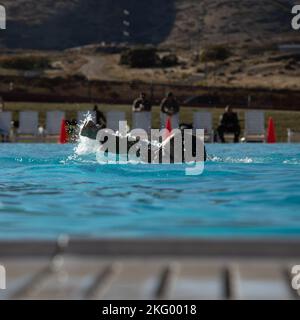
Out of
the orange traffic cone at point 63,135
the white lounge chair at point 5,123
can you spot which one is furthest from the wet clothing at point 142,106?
the white lounge chair at point 5,123

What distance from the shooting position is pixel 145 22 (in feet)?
355

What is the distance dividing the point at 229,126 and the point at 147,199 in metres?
11.8

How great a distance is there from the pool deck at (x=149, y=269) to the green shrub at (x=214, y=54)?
72.1 metres

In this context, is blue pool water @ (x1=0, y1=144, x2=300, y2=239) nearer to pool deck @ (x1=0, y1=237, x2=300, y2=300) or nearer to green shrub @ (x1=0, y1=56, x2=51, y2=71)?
pool deck @ (x1=0, y1=237, x2=300, y2=300)

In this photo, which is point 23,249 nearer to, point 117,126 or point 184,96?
point 117,126

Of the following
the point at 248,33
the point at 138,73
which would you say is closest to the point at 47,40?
the point at 248,33

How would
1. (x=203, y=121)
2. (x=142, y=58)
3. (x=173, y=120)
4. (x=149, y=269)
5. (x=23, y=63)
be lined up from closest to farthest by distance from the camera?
(x=149, y=269) → (x=173, y=120) → (x=203, y=121) → (x=23, y=63) → (x=142, y=58)

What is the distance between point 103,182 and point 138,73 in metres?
63.4

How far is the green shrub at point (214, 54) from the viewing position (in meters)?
75.7

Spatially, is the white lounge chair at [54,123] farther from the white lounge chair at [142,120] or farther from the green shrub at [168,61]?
the green shrub at [168,61]

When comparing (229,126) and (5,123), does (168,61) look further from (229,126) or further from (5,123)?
(229,126)

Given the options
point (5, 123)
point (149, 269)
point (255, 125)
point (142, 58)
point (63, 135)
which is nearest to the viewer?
point (149, 269)

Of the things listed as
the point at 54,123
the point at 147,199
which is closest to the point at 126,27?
the point at 54,123
